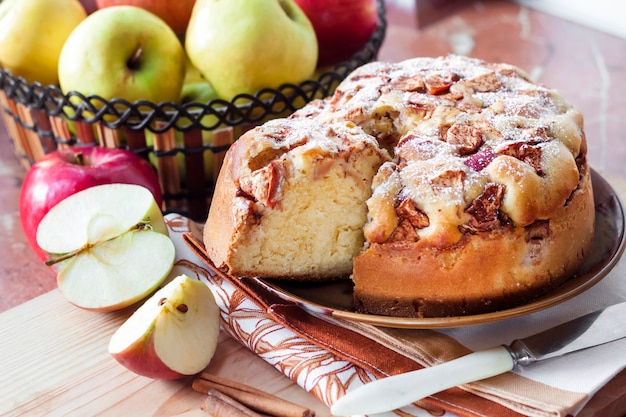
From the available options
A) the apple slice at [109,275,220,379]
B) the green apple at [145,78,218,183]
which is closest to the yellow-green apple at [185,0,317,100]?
the green apple at [145,78,218,183]

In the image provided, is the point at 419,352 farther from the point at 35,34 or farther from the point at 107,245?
the point at 35,34

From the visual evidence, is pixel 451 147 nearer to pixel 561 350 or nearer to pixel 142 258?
pixel 561 350

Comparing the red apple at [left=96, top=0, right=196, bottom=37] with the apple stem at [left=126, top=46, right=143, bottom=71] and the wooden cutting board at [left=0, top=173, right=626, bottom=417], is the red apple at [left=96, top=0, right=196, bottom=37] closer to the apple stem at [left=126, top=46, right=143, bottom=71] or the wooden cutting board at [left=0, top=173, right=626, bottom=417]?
the apple stem at [left=126, top=46, right=143, bottom=71]

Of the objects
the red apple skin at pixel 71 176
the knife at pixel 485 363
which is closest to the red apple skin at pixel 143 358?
the knife at pixel 485 363

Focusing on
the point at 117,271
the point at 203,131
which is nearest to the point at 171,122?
the point at 203,131

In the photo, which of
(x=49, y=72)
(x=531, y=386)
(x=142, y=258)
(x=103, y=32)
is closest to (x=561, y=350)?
(x=531, y=386)

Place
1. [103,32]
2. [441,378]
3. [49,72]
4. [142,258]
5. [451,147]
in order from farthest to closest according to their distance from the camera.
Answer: [49,72] → [103,32] → [142,258] → [451,147] → [441,378]

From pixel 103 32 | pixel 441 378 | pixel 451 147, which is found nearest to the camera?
pixel 441 378
